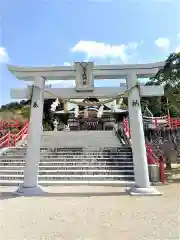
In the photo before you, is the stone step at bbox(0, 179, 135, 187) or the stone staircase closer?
the stone step at bbox(0, 179, 135, 187)

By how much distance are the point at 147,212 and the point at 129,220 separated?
646 millimetres

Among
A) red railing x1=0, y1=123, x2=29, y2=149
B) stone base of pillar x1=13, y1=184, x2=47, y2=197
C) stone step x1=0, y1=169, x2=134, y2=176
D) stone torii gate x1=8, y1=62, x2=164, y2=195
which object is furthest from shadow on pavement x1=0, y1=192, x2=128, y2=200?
red railing x1=0, y1=123, x2=29, y2=149

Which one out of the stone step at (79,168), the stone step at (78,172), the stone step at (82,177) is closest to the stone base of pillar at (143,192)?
the stone step at (82,177)

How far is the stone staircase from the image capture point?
346 inches

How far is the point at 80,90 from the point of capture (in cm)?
739

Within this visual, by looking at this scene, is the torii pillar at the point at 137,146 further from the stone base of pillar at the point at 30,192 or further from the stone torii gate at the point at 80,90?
the stone base of pillar at the point at 30,192

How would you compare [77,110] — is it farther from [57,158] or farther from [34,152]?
[34,152]

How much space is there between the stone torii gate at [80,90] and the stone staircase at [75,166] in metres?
1.62

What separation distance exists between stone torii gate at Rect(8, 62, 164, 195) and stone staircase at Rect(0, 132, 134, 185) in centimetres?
162

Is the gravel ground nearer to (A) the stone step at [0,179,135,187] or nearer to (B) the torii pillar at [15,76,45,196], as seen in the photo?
(B) the torii pillar at [15,76,45,196]

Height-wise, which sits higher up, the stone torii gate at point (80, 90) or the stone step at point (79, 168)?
the stone torii gate at point (80, 90)

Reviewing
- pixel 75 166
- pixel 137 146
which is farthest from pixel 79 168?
pixel 137 146

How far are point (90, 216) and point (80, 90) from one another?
372cm

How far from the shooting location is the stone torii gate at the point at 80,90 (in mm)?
7223
